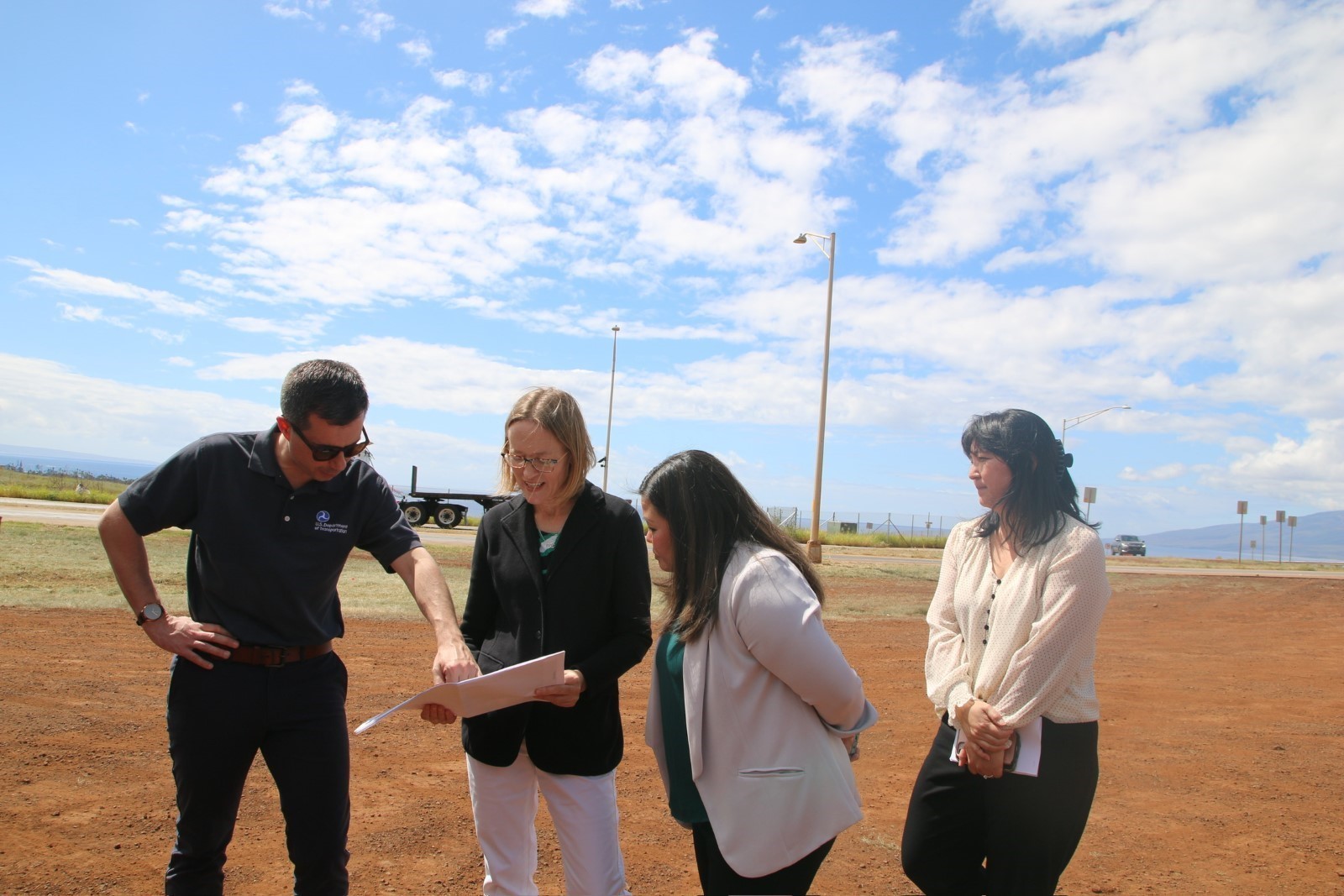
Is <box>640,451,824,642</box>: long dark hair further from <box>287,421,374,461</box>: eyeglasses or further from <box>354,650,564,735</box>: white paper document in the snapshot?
<box>287,421,374,461</box>: eyeglasses

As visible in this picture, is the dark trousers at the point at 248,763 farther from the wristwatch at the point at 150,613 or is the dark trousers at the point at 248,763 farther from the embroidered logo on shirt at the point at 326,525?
the embroidered logo on shirt at the point at 326,525

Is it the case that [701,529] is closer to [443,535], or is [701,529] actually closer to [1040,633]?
[1040,633]

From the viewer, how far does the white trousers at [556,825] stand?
9.69 ft

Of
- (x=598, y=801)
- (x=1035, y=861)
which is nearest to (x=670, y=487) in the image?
(x=598, y=801)

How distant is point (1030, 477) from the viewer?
298 centimetres

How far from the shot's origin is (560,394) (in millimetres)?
3102

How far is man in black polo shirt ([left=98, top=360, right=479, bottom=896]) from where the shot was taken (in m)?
2.79

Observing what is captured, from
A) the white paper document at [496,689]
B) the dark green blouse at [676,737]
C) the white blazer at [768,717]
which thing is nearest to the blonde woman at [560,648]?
the white paper document at [496,689]

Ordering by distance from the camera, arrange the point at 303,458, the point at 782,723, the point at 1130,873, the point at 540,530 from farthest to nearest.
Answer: the point at 1130,873 → the point at 540,530 → the point at 303,458 → the point at 782,723

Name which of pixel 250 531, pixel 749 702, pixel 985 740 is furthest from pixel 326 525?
pixel 985 740

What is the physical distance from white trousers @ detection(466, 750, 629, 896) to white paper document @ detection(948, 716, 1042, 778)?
1269 millimetres

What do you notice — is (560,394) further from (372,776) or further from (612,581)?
(372,776)

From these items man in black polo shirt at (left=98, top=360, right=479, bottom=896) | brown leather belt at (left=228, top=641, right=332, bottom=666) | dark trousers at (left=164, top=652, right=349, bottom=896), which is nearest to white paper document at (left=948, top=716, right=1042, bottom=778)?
man in black polo shirt at (left=98, top=360, right=479, bottom=896)

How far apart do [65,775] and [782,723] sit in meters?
4.49
